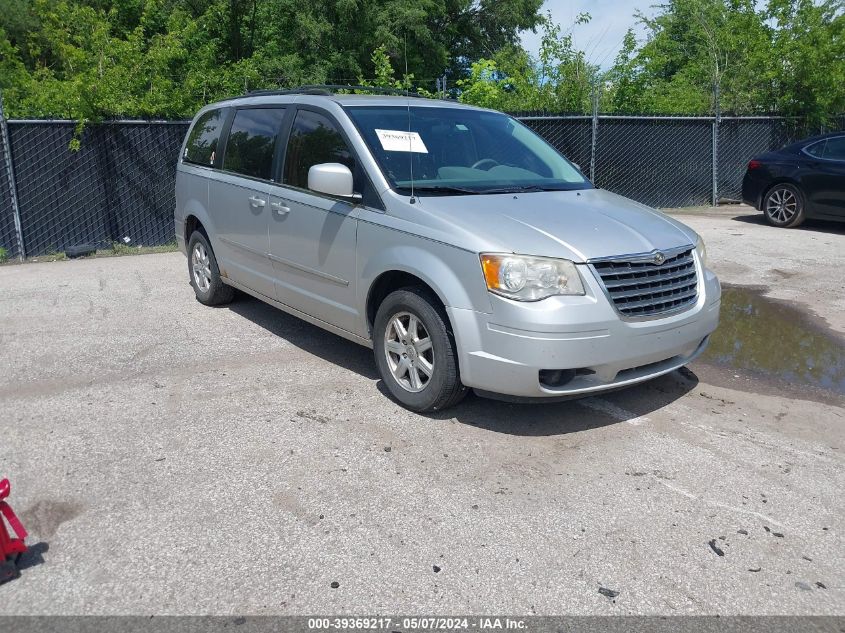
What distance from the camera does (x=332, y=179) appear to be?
4832 millimetres

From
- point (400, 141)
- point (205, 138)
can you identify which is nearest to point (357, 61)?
point (205, 138)

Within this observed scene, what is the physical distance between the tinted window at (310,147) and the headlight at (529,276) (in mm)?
1418

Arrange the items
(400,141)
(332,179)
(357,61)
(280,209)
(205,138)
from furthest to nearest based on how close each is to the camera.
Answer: (357,61), (205,138), (280,209), (400,141), (332,179)

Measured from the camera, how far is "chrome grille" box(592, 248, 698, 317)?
4.33m

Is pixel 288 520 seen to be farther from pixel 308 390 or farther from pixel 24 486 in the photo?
pixel 308 390

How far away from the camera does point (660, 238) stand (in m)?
4.73

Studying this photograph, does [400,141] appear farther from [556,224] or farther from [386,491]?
[386,491]

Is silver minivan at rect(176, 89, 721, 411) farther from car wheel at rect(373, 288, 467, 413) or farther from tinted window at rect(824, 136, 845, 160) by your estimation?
tinted window at rect(824, 136, 845, 160)

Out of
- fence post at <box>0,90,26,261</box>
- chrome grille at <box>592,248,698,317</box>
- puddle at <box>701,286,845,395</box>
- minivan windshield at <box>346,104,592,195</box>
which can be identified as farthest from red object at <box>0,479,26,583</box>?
fence post at <box>0,90,26,261</box>

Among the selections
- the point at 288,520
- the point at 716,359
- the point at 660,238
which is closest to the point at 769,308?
the point at 716,359

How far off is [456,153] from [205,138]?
9.51 ft

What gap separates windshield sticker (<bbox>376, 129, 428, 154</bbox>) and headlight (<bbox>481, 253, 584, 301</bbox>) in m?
1.27

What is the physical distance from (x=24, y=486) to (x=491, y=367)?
2.48 m

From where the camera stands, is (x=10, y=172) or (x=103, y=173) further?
(x=103, y=173)
